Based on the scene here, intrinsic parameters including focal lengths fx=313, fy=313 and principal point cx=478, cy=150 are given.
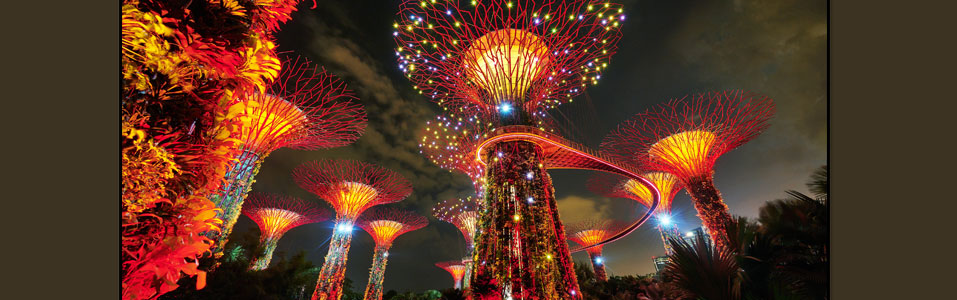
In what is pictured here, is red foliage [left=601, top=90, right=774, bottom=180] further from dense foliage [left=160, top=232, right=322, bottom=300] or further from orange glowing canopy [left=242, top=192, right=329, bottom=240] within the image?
orange glowing canopy [left=242, top=192, right=329, bottom=240]

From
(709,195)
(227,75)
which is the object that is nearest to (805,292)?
(227,75)

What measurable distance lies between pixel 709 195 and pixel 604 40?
377 inches

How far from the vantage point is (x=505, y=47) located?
10602 millimetres

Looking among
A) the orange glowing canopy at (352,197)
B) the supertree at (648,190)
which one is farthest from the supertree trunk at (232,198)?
the supertree at (648,190)

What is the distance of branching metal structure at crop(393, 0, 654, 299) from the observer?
859cm

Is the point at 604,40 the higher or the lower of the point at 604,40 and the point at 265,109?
the higher

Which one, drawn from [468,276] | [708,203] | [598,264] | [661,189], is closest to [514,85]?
[708,203]

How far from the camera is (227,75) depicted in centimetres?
198

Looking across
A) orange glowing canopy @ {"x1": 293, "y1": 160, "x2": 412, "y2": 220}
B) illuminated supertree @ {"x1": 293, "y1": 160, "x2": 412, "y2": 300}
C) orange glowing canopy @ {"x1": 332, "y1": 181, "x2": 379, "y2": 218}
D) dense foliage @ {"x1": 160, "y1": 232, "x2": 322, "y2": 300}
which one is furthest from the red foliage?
dense foliage @ {"x1": 160, "y1": 232, "x2": 322, "y2": 300}

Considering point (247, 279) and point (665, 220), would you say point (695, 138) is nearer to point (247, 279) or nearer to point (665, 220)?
point (665, 220)

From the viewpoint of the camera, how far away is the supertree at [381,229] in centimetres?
2203

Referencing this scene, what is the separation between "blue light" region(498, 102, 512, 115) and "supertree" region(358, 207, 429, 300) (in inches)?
660

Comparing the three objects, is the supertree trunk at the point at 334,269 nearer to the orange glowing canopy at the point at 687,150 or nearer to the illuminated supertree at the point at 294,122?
the illuminated supertree at the point at 294,122

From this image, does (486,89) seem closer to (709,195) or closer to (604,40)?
(604,40)
